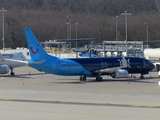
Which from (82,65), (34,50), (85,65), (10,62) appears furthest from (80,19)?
(34,50)

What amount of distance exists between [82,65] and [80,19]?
10981cm

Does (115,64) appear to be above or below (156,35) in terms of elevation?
below

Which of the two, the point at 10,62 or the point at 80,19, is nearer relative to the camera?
the point at 10,62

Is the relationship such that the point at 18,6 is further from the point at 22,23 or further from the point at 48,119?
the point at 48,119

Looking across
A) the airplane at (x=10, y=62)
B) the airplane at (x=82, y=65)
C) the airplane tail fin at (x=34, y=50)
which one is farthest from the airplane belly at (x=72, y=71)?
the airplane at (x=10, y=62)

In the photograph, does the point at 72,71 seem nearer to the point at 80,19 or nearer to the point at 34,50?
the point at 34,50

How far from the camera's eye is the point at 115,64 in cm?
4731

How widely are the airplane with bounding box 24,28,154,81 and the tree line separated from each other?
65825 mm

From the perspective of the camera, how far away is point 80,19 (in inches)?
6063

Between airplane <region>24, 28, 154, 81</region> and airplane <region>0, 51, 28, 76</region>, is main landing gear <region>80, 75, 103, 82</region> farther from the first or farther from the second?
airplane <region>0, 51, 28, 76</region>

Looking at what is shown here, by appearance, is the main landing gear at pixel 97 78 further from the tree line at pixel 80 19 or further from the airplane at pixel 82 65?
the tree line at pixel 80 19

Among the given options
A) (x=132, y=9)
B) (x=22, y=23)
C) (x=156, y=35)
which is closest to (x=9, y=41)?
(x=22, y=23)

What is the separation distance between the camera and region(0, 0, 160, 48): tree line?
135 meters

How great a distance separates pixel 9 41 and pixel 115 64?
89.6 metres
